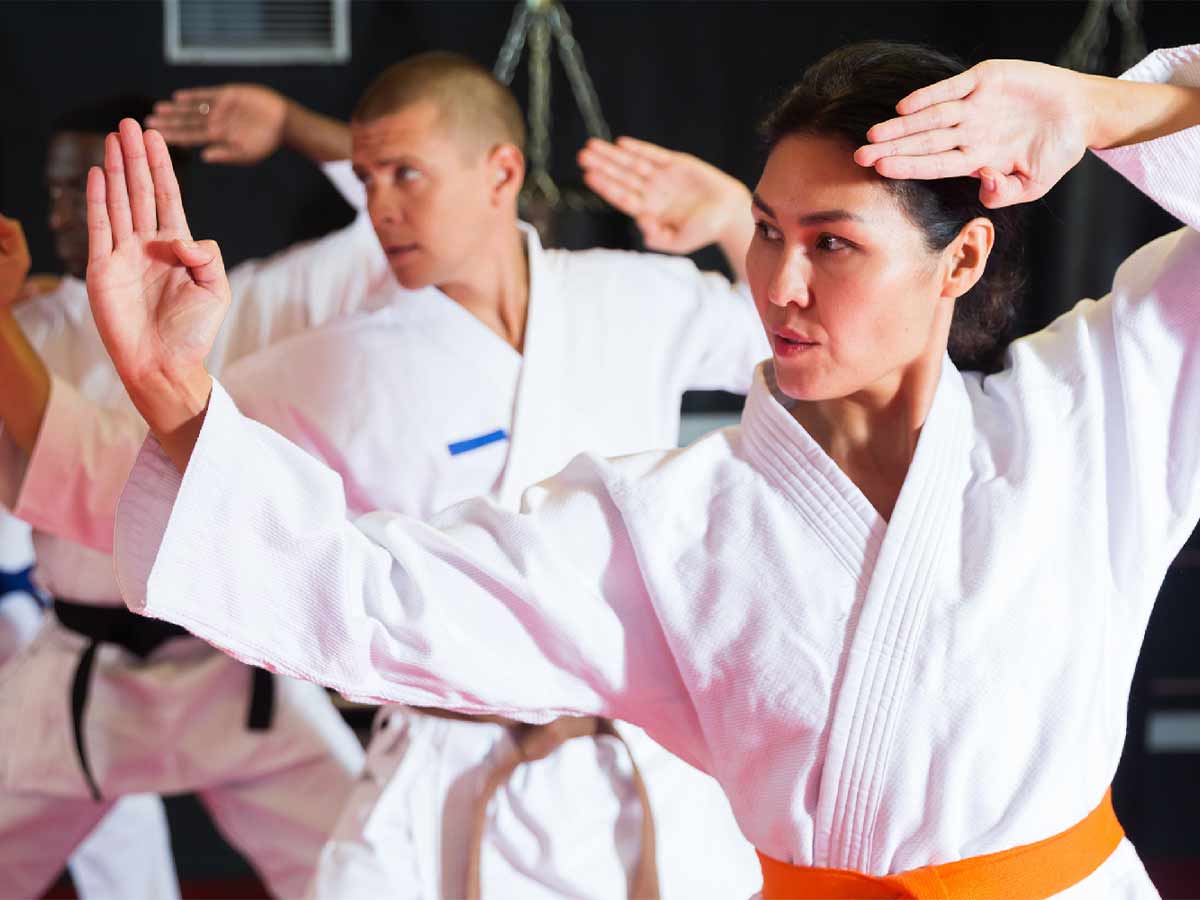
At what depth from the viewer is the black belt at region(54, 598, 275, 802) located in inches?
115

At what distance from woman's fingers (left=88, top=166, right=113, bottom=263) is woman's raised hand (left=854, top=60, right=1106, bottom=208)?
0.71m

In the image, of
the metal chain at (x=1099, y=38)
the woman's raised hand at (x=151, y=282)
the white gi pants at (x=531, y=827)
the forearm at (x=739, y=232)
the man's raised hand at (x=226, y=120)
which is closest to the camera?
the woman's raised hand at (x=151, y=282)

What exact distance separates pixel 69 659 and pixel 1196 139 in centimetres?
229

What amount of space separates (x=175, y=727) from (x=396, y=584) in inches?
64.3

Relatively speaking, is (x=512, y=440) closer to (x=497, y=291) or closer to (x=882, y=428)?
(x=497, y=291)

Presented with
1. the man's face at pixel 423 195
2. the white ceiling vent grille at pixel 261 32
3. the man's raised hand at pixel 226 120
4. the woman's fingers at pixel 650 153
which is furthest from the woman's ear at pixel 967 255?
the white ceiling vent grille at pixel 261 32

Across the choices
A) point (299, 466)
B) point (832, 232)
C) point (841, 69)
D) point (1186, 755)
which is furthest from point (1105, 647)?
point (1186, 755)

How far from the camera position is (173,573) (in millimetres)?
1372

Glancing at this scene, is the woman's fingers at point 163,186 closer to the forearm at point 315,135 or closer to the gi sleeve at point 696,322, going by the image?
the gi sleeve at point 696,322

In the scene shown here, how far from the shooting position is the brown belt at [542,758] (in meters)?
2.07

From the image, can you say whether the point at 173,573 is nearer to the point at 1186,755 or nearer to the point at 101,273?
the point at 101,273

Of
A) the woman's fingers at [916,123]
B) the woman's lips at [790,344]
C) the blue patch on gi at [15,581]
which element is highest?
the woman's fingers at [916,123]

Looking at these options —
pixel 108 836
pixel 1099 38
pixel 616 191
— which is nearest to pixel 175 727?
pixel 108 836

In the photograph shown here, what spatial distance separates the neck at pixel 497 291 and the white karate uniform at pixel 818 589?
0.92 meters
